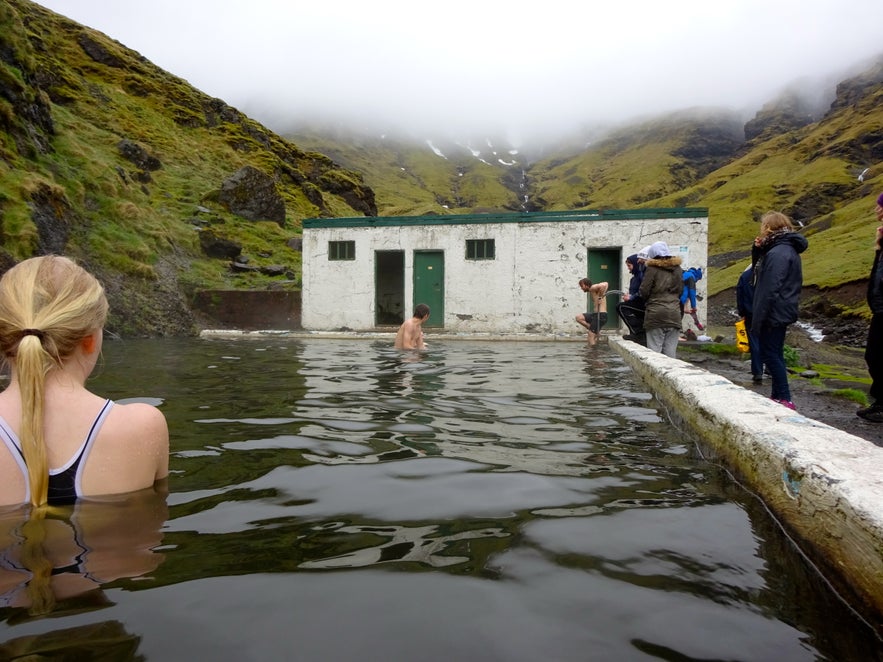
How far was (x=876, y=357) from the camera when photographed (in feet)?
17.5

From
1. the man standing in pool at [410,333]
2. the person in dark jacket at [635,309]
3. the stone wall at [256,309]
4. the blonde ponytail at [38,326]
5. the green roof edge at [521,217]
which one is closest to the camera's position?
the blonde ponytail at [38,326]

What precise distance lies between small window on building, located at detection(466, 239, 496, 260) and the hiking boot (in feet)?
48.8

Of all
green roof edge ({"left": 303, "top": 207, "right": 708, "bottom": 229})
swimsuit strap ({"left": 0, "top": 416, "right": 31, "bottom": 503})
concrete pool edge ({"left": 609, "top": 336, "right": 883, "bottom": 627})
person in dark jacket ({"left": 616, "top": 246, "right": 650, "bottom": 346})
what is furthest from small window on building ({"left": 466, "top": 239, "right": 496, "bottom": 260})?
swimsuit strap ({"left": 0, "top": 416, "right": 31, "bottom": 503})

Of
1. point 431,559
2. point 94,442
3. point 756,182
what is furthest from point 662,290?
point 756,182

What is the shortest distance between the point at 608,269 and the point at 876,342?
13874mm

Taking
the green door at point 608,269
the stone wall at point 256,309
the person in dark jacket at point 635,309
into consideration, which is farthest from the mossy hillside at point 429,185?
the person in dark jacket at point 635,309

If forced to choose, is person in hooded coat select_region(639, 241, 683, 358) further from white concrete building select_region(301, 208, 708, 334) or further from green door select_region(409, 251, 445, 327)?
green door select_region(409, 251, 445, 327)

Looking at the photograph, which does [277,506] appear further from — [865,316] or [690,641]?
[865,316]

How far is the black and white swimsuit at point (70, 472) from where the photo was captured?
2.19m

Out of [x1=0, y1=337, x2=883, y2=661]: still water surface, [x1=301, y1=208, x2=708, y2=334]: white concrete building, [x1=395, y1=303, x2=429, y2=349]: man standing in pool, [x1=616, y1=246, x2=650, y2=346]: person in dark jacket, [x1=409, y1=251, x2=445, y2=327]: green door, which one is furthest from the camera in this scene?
[x1=409, y1=251, x2=445, y2=327]: green door

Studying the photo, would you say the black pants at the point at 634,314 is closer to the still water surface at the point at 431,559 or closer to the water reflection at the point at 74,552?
the still water surface at the point at 431,559

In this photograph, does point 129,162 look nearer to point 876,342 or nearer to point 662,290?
point 662,290

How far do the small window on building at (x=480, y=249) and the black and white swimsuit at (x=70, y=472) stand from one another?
17.8 m

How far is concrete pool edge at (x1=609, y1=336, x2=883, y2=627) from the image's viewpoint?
5.95ft
